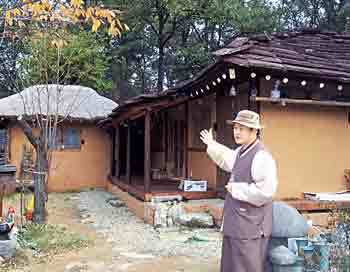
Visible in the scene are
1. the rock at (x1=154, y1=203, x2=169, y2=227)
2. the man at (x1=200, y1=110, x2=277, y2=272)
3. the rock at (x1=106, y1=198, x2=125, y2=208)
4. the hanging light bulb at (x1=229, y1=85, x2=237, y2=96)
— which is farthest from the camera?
the rock at (x1=106, y1=198, x2=125, y2=208)

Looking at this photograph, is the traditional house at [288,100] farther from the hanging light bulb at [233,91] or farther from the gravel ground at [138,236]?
the gravel ground at [138,236]

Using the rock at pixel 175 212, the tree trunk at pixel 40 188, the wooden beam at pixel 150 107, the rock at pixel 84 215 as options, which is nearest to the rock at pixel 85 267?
the tree trunk at pixel 40 188

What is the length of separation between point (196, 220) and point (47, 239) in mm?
2481

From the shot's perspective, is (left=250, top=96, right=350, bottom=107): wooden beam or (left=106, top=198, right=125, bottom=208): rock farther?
(left=106, top=198, right=125, bottom=208): rock

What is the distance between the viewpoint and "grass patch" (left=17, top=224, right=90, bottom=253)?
5566mm

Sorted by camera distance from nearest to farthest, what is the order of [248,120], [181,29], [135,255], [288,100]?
[248,120]
[135,255]
[288,100]
[181,29]

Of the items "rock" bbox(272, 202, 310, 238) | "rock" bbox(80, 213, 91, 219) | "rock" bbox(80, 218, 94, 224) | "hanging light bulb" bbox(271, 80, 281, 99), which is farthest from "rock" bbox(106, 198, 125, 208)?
"rock" bbox(272, 202, 310, 238)

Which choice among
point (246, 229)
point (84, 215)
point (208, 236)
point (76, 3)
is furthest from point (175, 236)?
point (76, 3)

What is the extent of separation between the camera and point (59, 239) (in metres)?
5.93

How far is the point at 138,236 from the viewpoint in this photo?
652 cm

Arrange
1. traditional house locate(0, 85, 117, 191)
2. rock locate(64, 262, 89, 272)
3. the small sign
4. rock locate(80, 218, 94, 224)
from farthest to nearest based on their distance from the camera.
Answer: traditional house locate(0, 85, 117, 191) < the small sign < rock locate(80, 218, 94, 224) < rock locate(64, 262, 89, 272)

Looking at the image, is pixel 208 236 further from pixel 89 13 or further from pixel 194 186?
pixel 89 13

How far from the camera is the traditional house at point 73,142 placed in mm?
12328

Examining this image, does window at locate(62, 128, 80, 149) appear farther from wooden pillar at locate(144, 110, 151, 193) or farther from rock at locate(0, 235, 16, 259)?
rock at locate(0, 235, 16, 259)
